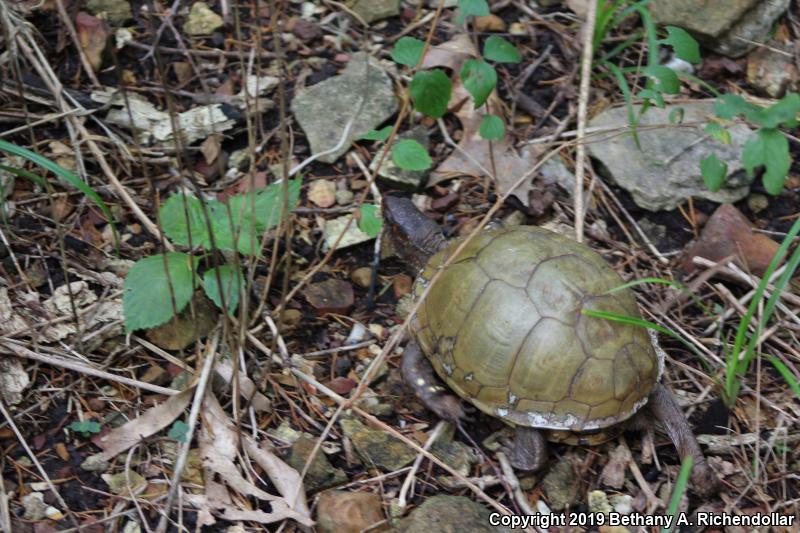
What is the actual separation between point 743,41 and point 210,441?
2642 millimetres

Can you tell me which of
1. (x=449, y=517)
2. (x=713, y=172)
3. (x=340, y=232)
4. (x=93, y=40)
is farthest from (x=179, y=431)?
(x=713, y=172)

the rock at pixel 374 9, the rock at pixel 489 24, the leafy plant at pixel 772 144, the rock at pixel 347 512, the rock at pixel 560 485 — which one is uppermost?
the leafy plant at pixel 772 144

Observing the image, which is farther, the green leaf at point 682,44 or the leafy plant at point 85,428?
the green leaf at point 682,44

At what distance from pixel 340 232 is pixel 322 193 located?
0.21 m

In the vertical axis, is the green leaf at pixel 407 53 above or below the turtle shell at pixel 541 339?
above

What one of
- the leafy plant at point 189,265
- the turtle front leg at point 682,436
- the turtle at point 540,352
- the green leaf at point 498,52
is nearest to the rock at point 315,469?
the turtle at point 540,352

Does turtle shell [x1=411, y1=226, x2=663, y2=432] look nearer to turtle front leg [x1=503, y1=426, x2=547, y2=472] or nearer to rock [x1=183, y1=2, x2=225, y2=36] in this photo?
turtle front leg [x1=503, y1=426, x2=547, y2=472]

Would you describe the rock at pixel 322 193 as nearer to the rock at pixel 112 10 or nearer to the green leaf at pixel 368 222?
the green leaf at pixel 368 222

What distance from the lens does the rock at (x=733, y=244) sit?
2.73 m

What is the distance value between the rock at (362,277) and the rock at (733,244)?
3.68ft

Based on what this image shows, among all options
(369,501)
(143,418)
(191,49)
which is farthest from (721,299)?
(191,49)

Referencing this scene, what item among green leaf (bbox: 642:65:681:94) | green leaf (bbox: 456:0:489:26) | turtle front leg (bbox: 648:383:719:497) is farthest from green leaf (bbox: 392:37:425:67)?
turtle front leg (bbox: 648:383:719:497)

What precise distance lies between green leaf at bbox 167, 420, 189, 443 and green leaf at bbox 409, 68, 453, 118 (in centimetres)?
120

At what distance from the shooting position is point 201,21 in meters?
3.28
